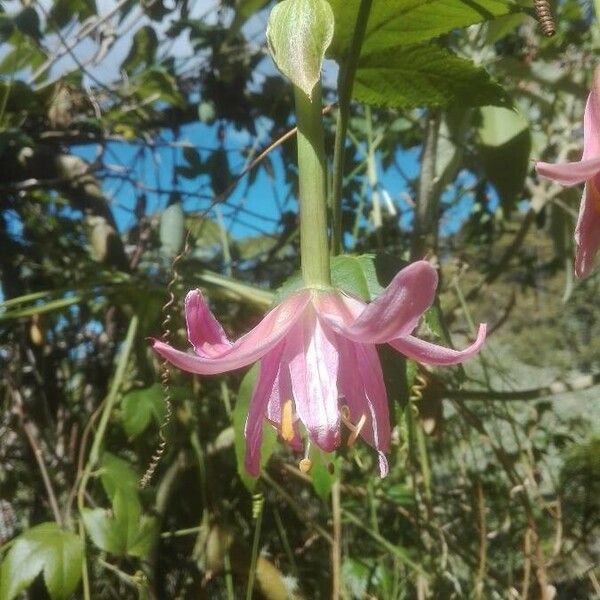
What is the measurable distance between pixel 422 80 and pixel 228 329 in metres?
0.53

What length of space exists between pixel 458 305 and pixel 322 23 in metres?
0.74

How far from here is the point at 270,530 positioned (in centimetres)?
103

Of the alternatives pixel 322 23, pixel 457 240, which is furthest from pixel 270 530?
pixel 322 23

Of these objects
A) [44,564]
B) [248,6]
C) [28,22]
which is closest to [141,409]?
[44,564]

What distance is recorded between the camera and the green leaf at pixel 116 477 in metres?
0.72

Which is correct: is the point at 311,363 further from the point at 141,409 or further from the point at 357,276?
the point at 141,409

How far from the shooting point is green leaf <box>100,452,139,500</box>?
720 mm

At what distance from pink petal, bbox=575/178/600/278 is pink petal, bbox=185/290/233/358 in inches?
6.1

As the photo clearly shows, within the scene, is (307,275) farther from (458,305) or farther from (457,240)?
(457,240)

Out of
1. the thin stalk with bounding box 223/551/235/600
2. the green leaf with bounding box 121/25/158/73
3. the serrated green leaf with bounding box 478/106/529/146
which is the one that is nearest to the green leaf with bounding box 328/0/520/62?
the serrated green leaf with bounding box 478/106/529/146

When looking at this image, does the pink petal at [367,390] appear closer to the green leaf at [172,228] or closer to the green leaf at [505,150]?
the green leaf at [505,150]

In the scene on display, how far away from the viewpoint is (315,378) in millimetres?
360

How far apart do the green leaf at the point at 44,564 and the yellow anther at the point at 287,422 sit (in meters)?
0.34

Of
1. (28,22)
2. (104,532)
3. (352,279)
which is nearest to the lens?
(352,279)
